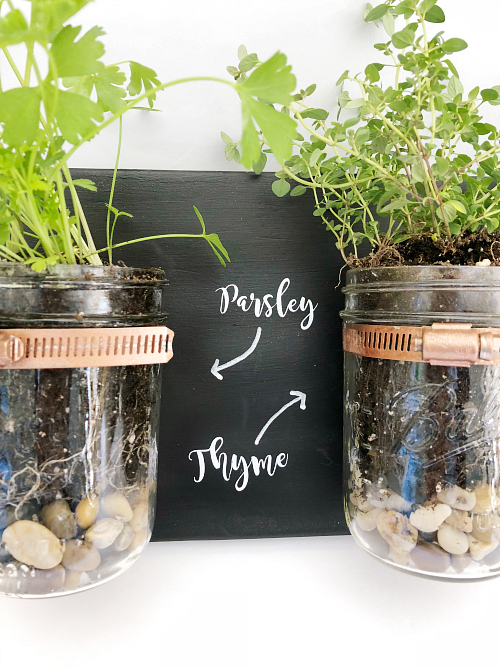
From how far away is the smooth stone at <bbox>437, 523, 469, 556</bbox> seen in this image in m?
0.49

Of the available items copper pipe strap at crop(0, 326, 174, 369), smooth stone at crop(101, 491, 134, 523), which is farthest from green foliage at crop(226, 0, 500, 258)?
smooth stone at crop(101, 491, 134, 523)

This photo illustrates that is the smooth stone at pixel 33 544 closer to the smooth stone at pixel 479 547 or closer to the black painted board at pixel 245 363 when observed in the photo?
the black painted board at pixel 245 363

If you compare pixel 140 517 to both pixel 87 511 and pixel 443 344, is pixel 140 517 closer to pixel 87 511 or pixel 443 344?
pixel 87 511

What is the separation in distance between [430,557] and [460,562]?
35 millimetres

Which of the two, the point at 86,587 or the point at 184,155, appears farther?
the point at 184,155

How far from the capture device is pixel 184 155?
0.69 metres

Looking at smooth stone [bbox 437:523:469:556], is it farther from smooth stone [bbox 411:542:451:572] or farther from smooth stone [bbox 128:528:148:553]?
smooth stone [bbox 128:528:148:553]

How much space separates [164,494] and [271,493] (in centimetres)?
16

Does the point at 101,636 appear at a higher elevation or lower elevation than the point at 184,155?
lower

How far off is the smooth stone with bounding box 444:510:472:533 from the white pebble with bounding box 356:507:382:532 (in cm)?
8

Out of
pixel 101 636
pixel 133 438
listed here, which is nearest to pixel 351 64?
pixel 133 438

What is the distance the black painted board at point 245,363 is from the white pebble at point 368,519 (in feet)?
0.39

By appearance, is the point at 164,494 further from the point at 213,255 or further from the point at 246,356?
the point at 213,255

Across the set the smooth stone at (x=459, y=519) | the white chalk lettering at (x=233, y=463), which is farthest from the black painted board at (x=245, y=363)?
the smooth stone at (x=459, y=519)
